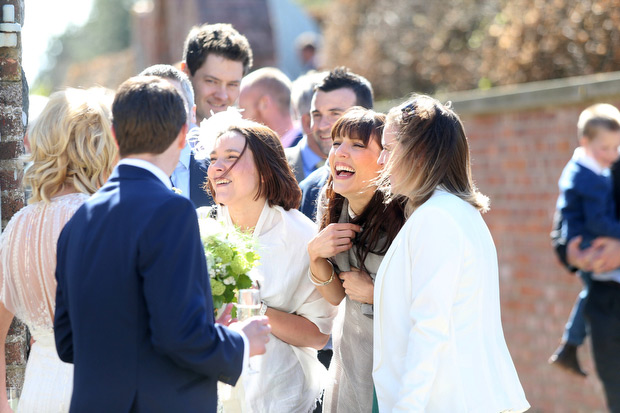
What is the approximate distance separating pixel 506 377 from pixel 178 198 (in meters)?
1.53

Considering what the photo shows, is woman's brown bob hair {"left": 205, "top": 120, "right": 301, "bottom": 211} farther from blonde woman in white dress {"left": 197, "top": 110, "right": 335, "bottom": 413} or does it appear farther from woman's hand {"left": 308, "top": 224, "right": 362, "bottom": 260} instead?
woman's hand {"left": 308, "top": 224, "right": 362, "bottom": 260}

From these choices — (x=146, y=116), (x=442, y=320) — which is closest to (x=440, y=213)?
(x=442, y=320)

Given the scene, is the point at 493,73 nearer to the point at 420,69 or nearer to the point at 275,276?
the point at 420,69

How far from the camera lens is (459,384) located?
3.19 m

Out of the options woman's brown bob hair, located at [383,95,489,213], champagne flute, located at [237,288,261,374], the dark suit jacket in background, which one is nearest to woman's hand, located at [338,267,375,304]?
woman's brown bob hair, located at [383,95,489,213]

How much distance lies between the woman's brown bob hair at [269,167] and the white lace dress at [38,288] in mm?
974

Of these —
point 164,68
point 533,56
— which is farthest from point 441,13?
point 164,68

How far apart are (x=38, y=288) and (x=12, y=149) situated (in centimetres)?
121

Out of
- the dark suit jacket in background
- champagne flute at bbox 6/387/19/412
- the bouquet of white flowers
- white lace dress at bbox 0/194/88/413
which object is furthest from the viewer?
the dark suit jacket in background

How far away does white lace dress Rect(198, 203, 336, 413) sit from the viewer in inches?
156

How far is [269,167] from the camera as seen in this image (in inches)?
163

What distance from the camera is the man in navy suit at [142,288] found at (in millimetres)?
2594

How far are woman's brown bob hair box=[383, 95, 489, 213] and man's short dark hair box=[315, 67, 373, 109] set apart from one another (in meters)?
2.16

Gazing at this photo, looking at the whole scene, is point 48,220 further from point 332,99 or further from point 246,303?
point 332,99
